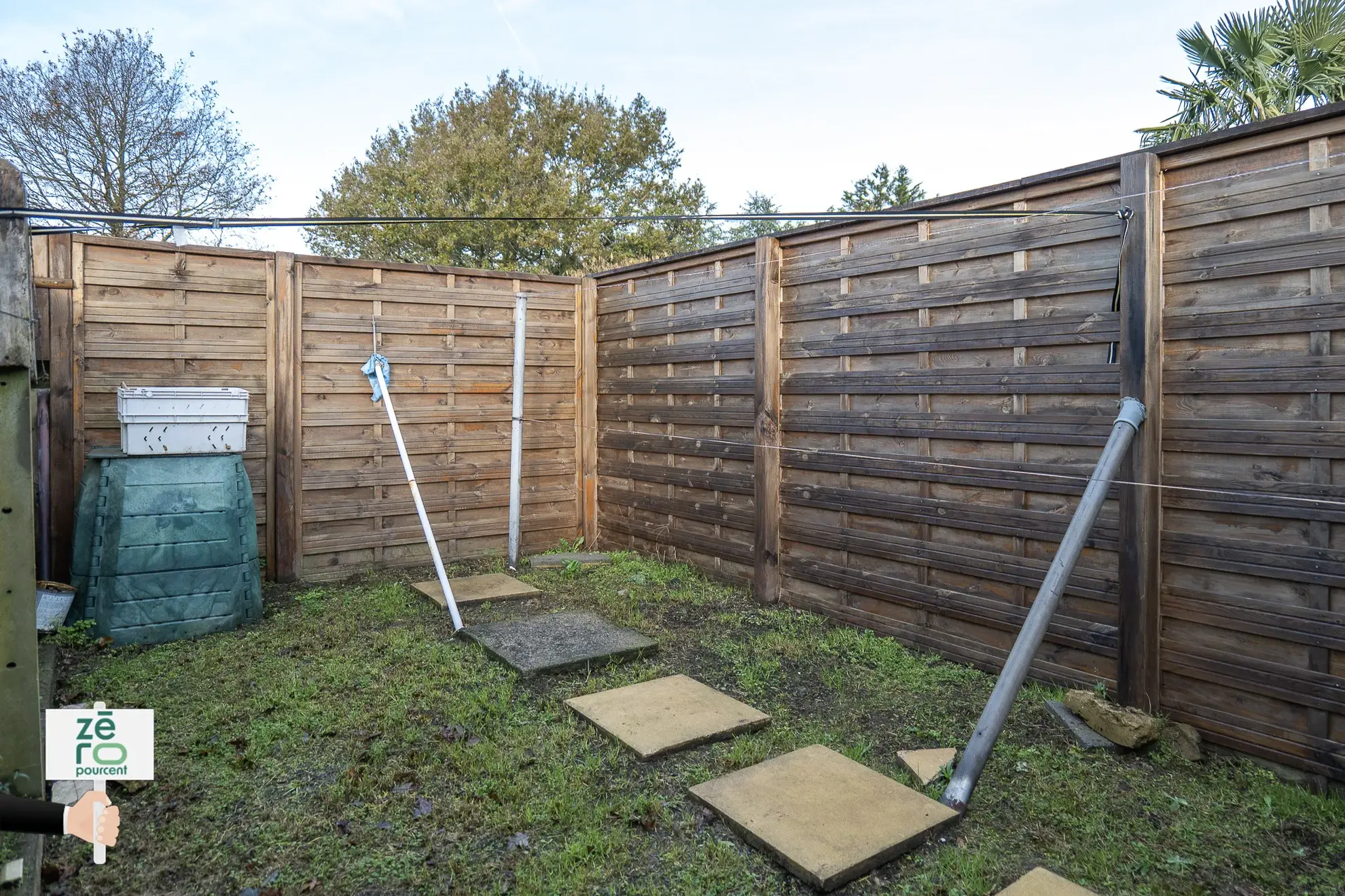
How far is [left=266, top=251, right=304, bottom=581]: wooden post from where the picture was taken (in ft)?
16.1

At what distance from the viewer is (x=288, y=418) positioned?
4957 mm

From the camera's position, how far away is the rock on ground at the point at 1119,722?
104 inches

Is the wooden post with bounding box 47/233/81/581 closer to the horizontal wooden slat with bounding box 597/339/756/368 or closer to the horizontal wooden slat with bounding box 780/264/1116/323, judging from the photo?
the horizontal wooden slat with bounding box 597/339/756/368

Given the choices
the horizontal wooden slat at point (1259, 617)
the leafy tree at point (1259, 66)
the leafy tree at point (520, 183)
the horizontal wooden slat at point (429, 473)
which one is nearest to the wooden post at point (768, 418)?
the horizontal wooden slat at point (429, 473)

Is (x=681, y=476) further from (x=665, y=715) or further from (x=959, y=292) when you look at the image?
(x=665, y=715)

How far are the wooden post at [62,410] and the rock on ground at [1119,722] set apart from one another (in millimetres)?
5124

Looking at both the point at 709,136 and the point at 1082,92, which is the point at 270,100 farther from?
the point at 1082,92

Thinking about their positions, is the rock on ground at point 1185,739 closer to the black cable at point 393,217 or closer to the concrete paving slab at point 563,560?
the black cable at point 393,217

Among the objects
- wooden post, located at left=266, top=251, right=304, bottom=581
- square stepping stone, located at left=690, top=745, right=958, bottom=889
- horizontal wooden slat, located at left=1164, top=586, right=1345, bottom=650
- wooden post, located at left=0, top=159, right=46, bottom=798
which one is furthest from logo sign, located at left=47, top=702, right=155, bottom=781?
wooden post, located at left=266, top=251, right=304, bottom=581

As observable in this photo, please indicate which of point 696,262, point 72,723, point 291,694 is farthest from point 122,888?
point 696,262

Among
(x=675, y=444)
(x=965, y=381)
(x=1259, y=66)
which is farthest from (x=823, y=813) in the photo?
(x=1259, y=66)

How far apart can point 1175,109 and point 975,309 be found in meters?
8.88

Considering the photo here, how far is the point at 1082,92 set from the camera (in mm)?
11836

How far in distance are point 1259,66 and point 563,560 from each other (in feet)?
32.1
